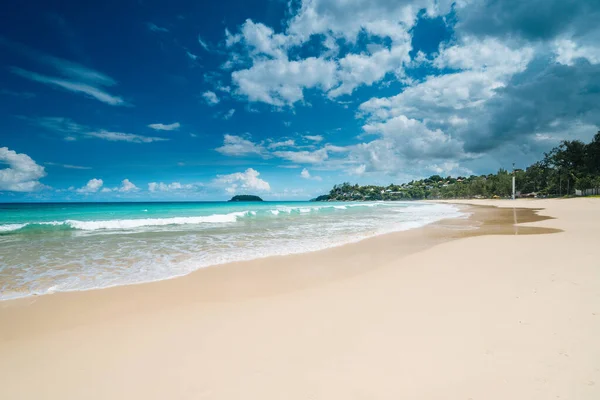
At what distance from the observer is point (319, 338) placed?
321 cm

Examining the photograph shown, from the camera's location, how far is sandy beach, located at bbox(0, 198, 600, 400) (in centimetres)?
238

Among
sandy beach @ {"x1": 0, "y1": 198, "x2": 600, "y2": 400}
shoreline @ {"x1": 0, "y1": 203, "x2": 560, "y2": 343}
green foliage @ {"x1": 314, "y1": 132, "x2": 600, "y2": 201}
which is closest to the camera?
sandy beach @ {"x1": 0, "y1": 198, "x2": 600, "y2": 400}

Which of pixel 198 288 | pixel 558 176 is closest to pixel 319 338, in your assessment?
pixel 198 288

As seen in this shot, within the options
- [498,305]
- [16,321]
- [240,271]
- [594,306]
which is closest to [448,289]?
[498,305]

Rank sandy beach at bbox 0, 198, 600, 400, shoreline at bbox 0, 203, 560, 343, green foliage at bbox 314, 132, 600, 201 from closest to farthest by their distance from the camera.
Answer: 1. sandy beach at bbox 0, 198, 600, 400
2. shoreline at bbox 0, 203, 560, 343
3. green foliage at bbox 314, 132, 600, 201

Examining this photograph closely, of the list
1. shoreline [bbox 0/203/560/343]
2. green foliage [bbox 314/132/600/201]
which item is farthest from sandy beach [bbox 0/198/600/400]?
green foliage [bbox 314/132/600/201]

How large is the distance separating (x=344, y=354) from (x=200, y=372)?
4.82 feet

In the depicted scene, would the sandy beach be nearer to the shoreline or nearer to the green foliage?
the shoreline

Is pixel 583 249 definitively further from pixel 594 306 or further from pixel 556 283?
pixel 594 306

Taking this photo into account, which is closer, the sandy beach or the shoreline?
the sandy beach

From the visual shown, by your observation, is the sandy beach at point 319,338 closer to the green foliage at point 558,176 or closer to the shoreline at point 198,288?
the shoreline at point 198,288

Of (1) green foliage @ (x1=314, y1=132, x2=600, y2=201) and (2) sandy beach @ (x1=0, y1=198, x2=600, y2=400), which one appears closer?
(2) sandy beach @ (x1=0, y1=198, x2=600, y2=400)

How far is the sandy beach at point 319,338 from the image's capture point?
7.81ft

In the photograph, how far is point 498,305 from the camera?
3.88 m
